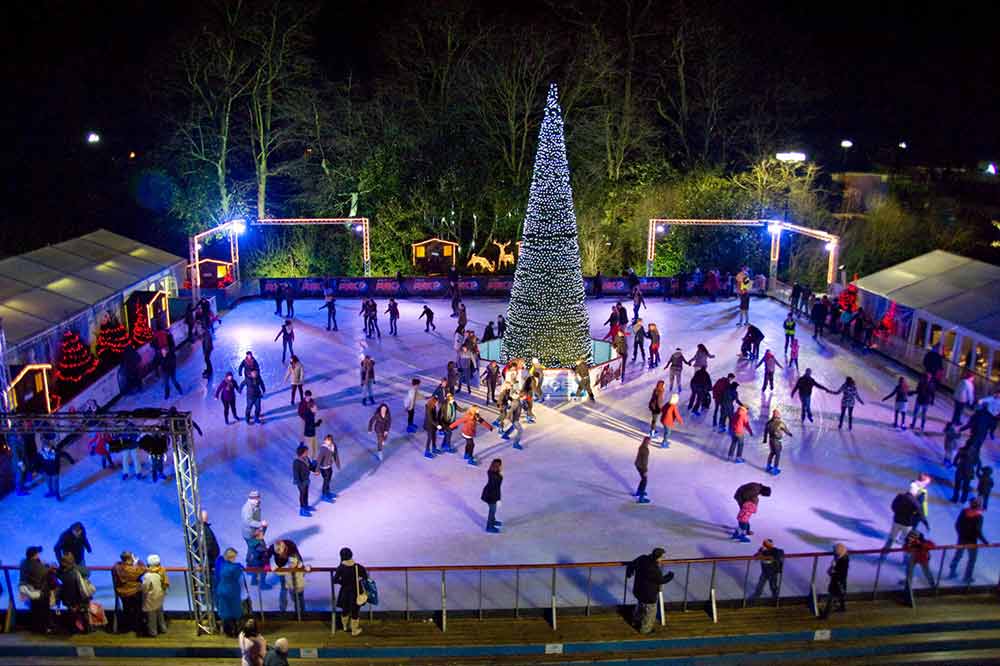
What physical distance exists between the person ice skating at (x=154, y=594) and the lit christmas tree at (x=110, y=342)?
13.2m

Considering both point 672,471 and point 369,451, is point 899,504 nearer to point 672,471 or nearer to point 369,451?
point 672,471

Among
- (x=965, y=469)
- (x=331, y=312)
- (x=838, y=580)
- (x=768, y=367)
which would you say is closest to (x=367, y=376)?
(x=331, y=312)

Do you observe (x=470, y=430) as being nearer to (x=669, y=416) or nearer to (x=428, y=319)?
(x=669, y=416)

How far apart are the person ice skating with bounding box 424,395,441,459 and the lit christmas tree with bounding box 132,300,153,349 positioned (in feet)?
35.3

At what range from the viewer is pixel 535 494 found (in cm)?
1409

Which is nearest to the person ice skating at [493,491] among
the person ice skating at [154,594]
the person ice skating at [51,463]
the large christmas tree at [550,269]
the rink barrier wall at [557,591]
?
the rink barrier wall at [557,591]

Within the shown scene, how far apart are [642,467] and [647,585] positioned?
3.53 metres

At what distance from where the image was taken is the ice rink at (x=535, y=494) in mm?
11898

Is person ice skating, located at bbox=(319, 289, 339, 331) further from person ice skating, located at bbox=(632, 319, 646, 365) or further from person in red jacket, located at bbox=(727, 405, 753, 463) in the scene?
person in red jacket, located at bbox=(727, 405, 753, 463)

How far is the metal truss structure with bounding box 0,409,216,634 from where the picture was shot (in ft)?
32.6

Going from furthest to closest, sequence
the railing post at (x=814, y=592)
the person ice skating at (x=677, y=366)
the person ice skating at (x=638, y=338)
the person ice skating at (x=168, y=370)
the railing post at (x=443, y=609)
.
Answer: the person ice skating at (x=638, y=338) < the person ice skating at (x=677, y=366) < the person ice skating at (x=168, y=370) < the railing post at (x=814, y=592) < the railing post at (x=443, y=609)

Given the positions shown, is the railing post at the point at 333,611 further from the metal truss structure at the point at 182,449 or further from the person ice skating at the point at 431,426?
the person ice skating at the point at 431,426

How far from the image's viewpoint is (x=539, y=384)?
17656mm

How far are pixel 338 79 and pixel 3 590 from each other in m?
33.0
